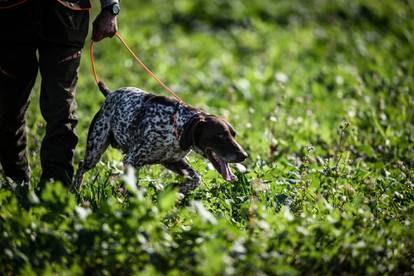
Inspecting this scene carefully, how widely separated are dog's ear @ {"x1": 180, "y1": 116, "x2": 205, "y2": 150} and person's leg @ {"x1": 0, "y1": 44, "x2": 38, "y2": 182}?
1.21m

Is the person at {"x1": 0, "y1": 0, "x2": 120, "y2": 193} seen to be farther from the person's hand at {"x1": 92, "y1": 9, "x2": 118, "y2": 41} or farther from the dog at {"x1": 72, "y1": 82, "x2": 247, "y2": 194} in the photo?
the dog at {"x1": 72, "y1": 82, "x2": 247, "y2": 194}

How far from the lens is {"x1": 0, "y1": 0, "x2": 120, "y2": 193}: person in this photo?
449 centimetres

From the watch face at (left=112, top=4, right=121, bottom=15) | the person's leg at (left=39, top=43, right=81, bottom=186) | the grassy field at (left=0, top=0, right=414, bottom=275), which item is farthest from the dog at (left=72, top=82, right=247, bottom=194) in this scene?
the watch face at (left=112, top=4, right=121, bottom=15)

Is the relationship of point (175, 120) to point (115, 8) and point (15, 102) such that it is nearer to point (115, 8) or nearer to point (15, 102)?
point (115, 8)

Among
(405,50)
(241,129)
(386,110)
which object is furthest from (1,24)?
(405,50)

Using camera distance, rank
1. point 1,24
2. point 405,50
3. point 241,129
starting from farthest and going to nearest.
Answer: point 405,50
point 241,129
point 1,24

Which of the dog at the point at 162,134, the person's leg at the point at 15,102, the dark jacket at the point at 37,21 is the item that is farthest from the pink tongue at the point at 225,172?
the person's leg at the point at 15,102

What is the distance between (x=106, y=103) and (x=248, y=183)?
4.35 feet

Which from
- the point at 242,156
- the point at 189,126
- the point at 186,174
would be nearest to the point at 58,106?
the point at 189,126

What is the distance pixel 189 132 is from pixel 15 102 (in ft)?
4.37

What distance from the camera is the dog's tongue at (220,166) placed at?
479 centimetres

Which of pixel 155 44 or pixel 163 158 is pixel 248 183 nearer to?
pixel 163 158

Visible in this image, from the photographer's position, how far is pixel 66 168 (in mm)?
4887

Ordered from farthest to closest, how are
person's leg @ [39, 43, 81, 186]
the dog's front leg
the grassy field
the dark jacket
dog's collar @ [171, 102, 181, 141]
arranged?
the dog's front leg → dog's collar @ [171, 102, 181, 141] → person's leg @ [39, 43, 81, 186] → the dark jacket → the grassy field
